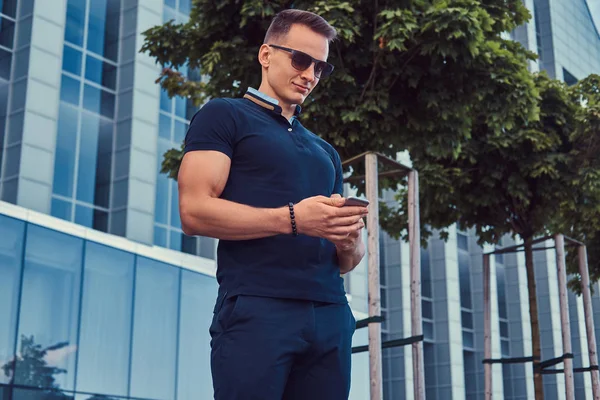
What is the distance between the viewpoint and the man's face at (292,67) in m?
2.65

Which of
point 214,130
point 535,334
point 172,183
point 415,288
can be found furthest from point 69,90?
point 214,130

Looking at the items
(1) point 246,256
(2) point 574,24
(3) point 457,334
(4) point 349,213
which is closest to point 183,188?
(1) point 246,256

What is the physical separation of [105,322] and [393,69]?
43.1ft

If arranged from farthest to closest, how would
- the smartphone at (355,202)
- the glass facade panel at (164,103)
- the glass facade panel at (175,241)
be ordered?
the glass facade panel at (164,103) → the glass facade panel at (175,241) → the smartphone at (355,202)

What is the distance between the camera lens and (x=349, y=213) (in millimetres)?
2268

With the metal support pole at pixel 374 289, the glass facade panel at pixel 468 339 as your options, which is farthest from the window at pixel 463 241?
the metal support pole at pixel 374 289

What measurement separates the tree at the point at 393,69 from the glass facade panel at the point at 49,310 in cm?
1027

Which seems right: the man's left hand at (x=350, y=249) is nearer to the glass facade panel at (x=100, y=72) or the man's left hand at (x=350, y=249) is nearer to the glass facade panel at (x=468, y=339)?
the glass facade panel at (x=100, y=72)

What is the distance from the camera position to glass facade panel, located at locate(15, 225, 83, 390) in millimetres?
18594

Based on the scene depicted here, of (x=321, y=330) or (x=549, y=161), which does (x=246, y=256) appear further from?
(x=549, y=161)

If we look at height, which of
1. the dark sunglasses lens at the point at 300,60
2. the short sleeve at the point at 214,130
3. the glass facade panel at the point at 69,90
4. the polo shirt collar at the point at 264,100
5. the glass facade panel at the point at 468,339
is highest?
the glass facade panel at the point at 69,90

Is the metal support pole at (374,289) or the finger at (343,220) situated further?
the metal support pole at (374,289)

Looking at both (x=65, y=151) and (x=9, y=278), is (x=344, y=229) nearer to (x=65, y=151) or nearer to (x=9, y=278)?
(x=9, y=278)

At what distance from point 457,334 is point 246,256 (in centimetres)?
3610
